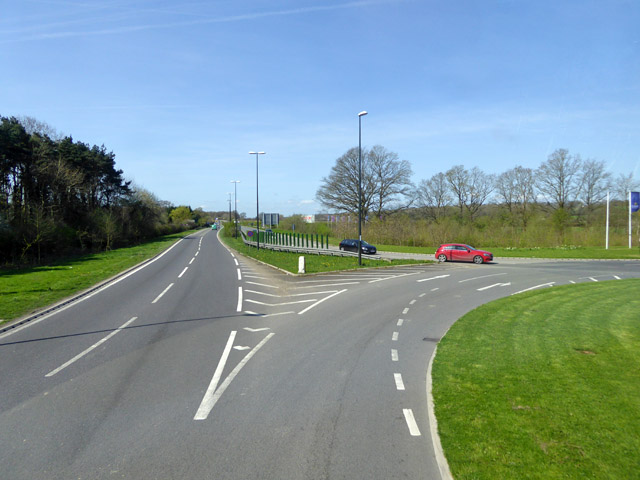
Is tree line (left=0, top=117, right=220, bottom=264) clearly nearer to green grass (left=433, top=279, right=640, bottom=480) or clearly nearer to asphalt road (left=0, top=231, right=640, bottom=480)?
asphalt road (left=0, top=231, right=640, bottom=480)

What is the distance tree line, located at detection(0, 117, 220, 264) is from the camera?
1187 inches

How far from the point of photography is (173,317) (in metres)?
11.3

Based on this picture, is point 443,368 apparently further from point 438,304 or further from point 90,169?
point 90,169

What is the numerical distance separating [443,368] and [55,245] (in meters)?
37.6

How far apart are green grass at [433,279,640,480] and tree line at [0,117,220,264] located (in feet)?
106

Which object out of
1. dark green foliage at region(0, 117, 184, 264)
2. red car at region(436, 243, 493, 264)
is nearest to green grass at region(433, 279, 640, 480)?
red car at region(436, 243, 493, 264)

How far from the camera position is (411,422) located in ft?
16.8

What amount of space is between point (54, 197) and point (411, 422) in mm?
46633

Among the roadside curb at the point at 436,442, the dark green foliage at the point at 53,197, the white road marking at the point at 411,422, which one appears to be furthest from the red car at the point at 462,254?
the dark green foliage at the point at 53,197

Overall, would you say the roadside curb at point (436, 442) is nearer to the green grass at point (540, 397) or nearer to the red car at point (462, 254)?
the green grass at point (540, 397)

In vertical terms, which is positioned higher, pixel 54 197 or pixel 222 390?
pixel 54 197

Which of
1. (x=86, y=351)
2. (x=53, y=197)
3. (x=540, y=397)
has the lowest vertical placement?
(x=86, y=351)

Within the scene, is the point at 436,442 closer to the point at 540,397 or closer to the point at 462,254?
the point at 540,397

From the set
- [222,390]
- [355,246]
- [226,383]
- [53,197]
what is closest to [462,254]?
[355,246]
